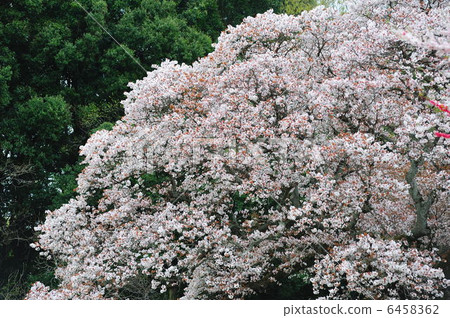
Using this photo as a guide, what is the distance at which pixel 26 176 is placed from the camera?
650 inches

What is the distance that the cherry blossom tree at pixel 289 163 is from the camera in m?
7.62

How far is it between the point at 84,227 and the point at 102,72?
10294 millimetres

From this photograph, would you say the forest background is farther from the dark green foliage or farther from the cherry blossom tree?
the cherry blossom tree

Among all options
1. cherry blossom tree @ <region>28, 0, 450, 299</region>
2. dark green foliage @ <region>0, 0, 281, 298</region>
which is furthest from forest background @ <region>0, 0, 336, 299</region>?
cherry blossom tree @ <region>28, 0, 450, 299</region>

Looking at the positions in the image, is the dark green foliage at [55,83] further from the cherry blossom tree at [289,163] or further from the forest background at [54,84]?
the cherry blossom tree at [289,163]

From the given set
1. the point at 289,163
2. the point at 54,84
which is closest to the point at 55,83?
the point at 54,84

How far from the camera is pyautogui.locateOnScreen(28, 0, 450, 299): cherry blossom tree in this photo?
762 centimetres

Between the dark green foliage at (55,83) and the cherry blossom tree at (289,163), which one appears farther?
the dark green foliage at (55,83)

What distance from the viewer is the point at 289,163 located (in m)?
8.51

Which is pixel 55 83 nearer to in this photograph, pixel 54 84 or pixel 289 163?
pixel 54 84

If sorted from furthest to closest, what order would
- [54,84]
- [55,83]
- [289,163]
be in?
[55,83] → [54,84] → [289,163]

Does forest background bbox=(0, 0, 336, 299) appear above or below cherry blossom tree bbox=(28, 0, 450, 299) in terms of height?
above

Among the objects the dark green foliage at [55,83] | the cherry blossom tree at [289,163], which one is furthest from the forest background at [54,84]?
the cherry blossom tree at [289,163]

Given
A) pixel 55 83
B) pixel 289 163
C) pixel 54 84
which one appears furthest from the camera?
pixel 55 83
